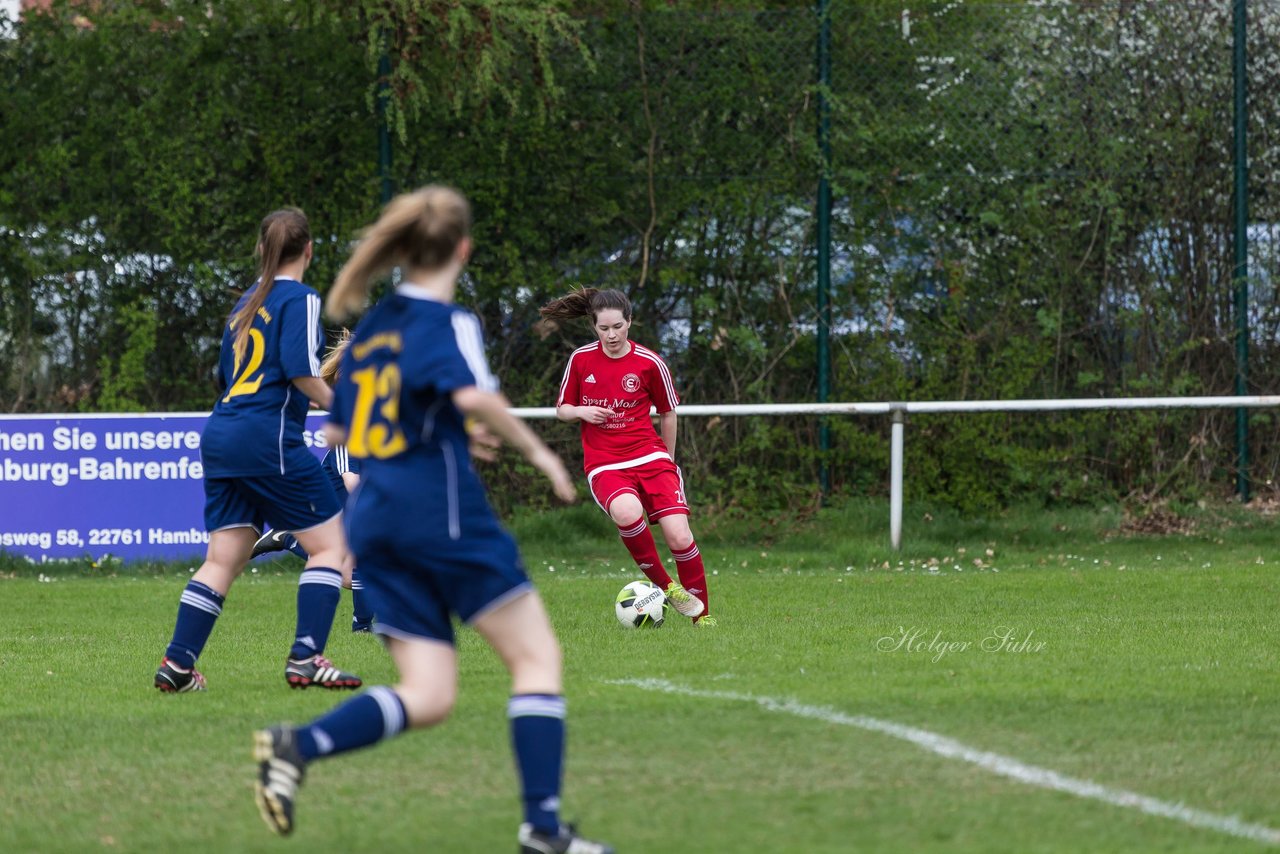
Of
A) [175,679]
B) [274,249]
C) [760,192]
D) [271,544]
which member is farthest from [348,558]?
[760,192]

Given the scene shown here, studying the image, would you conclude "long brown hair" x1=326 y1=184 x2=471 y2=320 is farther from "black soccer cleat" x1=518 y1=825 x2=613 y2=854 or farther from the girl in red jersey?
the girl in red jersey

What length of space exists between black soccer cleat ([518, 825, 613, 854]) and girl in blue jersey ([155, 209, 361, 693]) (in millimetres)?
2673

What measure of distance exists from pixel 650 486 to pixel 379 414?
465 cm

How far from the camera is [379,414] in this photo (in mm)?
3967

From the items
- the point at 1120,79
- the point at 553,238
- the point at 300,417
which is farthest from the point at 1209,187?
the point at 300,417

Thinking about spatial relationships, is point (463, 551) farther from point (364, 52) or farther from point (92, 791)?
point (364, 52)

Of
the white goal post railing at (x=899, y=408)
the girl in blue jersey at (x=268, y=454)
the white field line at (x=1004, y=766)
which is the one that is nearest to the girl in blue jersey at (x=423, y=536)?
the white field line at (x=1004, y=766)

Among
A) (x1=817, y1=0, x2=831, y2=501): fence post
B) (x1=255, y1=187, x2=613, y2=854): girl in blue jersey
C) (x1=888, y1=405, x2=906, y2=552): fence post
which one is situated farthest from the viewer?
(x1=817, y1=0, x2=831, y2=501): fence post

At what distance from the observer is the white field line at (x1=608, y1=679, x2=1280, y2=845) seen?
13.5 feet

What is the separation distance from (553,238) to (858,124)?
2750mm

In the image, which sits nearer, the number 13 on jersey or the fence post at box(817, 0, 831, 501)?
the number 13 on jersey

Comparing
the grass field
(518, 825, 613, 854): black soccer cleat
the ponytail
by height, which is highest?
the ponytail

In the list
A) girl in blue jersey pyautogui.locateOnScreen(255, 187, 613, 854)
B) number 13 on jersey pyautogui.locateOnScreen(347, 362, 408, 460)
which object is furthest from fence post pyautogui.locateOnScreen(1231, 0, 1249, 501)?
number 13 on jersey pyautogui.locateOnScreen(347, 362, 408, 460)

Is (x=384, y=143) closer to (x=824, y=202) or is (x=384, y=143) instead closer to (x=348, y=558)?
Result: (x=824, y=202)
